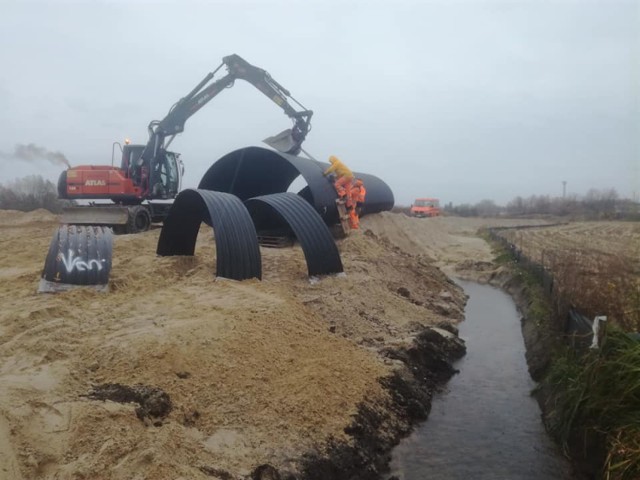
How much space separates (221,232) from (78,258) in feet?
7.39

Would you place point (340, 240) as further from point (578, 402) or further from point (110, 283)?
point (578, 402)

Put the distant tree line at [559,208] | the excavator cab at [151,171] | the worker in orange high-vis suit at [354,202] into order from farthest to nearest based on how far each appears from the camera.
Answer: the distant tree line at [559,208]
the excavator cab at [151,171]
the worker in orange high-vis suit at [354,202]

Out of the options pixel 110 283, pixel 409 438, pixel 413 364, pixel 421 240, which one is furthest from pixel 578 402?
pixel 421 240

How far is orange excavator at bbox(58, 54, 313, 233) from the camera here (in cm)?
1830

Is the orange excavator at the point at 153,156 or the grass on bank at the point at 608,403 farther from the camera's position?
the orange excavator at the point at 153,156

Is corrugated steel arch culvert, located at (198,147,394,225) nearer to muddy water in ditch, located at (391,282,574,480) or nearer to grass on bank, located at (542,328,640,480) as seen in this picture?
muddy water in ditch, located at (391,282,574,480)

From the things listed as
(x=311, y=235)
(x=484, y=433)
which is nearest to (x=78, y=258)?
(x=311, y=235)

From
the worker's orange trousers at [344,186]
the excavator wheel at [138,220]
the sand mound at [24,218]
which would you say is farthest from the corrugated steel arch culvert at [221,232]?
the sand mound at [24,218]

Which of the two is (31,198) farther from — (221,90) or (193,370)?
(193,370)

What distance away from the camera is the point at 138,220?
18.1m

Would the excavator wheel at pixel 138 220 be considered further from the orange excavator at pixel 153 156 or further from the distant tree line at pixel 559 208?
the distant tree line at pixel 559 208

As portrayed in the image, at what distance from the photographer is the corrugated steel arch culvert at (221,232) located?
9.62 m

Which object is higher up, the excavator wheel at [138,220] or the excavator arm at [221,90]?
the excavator arm at [221,90]

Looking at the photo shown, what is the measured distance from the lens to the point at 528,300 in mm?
13375
